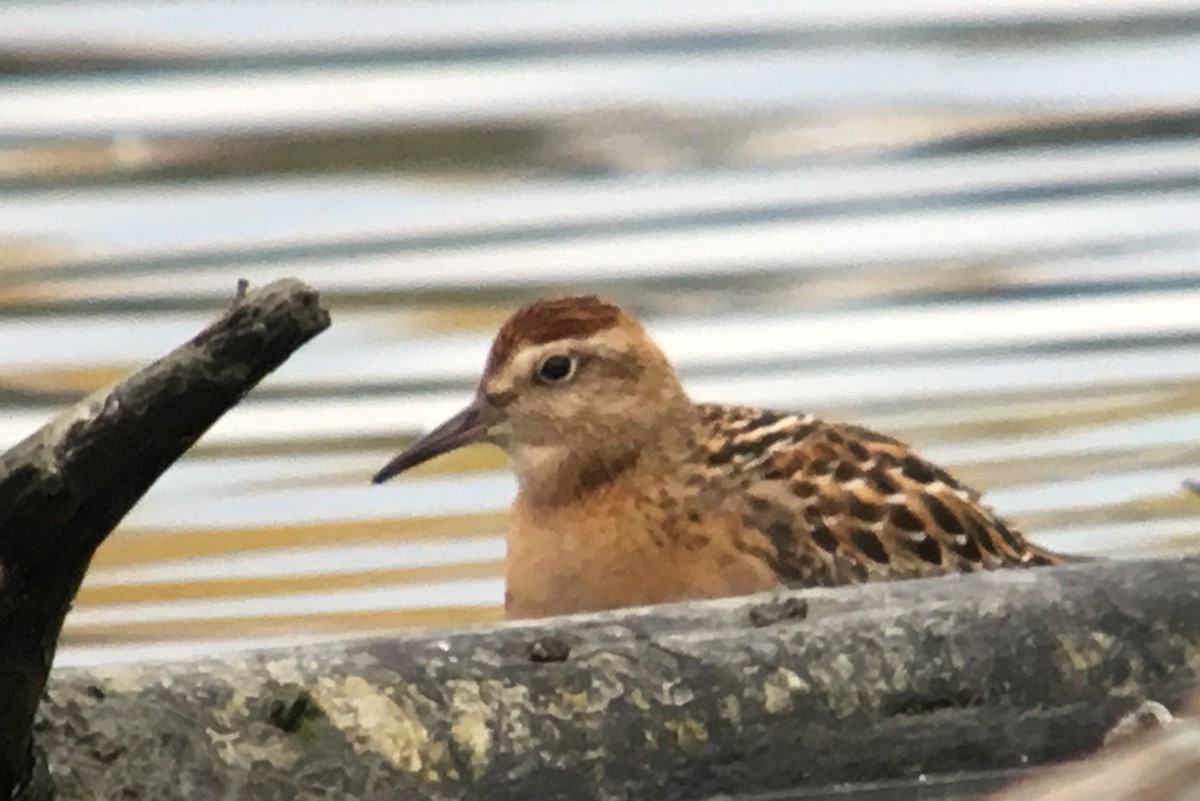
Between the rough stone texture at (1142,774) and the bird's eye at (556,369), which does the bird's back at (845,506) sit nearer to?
the bird's eye at (556,369)

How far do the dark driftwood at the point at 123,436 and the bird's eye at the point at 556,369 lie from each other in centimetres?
110

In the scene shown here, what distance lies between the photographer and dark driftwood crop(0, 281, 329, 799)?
30.2 inches

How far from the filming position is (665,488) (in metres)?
1.78

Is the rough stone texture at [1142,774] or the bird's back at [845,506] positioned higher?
the rough stone texture at [1142,774]

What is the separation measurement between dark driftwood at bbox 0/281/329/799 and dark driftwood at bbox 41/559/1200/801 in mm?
256

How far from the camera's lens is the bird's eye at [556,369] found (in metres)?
1.90

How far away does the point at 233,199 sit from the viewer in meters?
1.99

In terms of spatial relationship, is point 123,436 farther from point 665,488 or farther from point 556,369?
point 556,369

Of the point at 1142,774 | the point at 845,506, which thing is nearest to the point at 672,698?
the point at 845,506

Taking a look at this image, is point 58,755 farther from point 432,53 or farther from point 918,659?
point 432,53

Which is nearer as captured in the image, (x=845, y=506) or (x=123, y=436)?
(x=123, y=436)

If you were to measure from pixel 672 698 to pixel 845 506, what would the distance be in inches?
23.2

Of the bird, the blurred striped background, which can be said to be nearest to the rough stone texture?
the bird

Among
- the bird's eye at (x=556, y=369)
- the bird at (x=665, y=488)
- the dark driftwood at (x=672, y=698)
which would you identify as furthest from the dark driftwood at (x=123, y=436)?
the bird's eye at (x=556, y=369)
